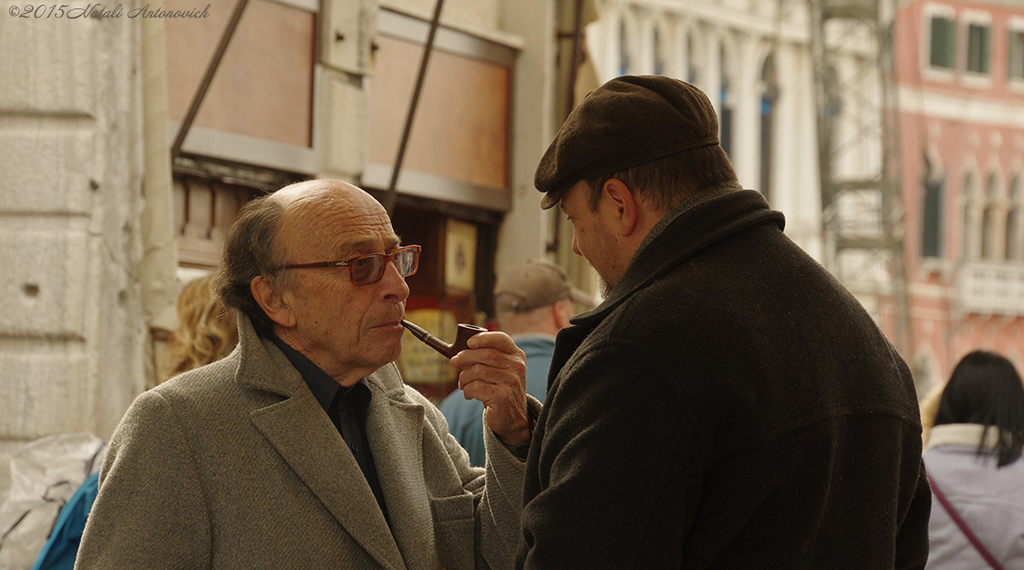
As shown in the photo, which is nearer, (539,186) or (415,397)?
(539,186)

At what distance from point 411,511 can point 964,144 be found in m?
24.1

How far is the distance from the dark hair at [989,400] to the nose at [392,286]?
2130 mm

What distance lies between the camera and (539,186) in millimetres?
1743

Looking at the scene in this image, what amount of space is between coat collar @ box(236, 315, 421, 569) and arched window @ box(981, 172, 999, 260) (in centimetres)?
2421

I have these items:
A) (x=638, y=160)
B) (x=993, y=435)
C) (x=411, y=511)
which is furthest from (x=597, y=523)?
(x=993, y=435)

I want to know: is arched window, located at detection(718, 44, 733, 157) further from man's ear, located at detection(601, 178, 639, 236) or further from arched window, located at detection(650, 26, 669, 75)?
man's ear, located at detection(601, 178, 639, 236)

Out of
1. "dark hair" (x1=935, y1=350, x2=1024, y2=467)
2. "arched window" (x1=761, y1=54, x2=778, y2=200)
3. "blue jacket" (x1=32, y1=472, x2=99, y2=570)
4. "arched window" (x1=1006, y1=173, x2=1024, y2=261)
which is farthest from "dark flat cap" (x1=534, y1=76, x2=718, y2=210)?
"arched window" (x1=1006, y1=173, x2=1024, y2=261)

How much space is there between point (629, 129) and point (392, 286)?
0.66m

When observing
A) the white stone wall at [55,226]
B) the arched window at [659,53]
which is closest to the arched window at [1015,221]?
the arched window at [659,53]

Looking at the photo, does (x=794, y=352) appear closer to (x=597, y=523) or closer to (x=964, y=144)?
(x=597, y=523)

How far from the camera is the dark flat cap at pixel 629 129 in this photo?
63.4 inches

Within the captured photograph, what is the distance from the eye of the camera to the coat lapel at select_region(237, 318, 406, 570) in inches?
76.2

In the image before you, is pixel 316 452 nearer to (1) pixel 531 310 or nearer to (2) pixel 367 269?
(2) pixel 367 269

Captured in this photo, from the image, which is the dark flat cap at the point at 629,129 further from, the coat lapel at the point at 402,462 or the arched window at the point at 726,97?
the arched window at the point at 726,97
